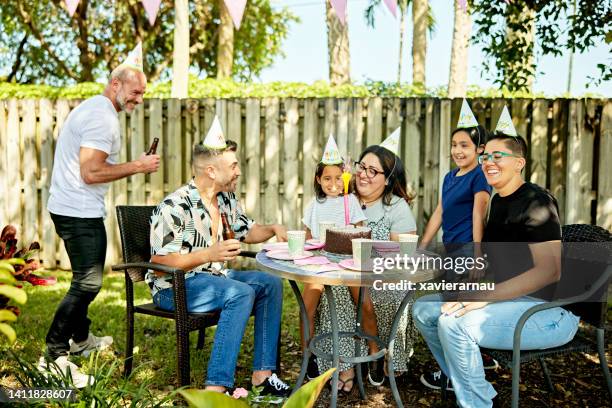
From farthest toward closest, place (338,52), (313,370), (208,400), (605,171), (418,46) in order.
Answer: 1. (418,46)
2. (338,52)
3. (605,171)
4. (313,370)
5. (208,400)

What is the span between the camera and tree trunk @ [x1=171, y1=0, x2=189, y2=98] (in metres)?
11.4

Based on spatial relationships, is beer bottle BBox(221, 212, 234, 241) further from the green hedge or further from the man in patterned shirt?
the green hedge

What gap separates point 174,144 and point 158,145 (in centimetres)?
17

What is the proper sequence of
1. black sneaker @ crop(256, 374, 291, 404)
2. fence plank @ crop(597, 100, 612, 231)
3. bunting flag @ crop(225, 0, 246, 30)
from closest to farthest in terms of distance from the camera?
1. bunting flag @ crop(225, 0, 246, 30)
2. black sneaker @ crop(256, 374, 291, 404)
3. fence plank @ crop(597, 100, 612, 231)

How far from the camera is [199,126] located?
6.78 m

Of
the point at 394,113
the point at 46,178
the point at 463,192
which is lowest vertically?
the point at 46,178

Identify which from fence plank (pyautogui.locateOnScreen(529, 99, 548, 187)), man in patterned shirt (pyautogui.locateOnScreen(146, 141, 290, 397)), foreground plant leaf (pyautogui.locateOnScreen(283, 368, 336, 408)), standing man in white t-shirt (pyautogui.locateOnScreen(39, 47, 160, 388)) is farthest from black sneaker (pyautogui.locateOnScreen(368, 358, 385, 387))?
fence plank (pyautogui.locateOnScreen(529, 99, 548, 187))

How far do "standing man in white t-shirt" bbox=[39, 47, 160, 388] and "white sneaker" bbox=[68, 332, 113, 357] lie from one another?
0.23m

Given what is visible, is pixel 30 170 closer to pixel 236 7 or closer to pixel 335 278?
pixel 335 278

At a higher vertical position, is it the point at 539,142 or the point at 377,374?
the point at 539,142

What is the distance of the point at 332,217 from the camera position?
379cm

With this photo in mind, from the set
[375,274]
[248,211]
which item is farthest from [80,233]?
[248,211]

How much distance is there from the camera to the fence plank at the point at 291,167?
6645mm

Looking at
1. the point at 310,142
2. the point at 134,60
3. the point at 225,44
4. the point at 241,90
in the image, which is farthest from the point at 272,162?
the point at 225,44
